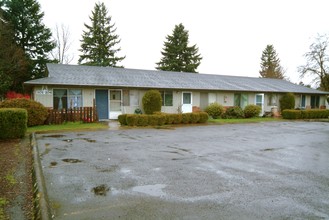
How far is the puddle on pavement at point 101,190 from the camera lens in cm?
424

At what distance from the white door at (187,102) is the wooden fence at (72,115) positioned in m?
8.47

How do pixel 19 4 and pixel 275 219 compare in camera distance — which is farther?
pixel 19 4

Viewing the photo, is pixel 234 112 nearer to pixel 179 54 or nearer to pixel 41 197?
pixel 41 197

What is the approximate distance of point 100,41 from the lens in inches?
1655

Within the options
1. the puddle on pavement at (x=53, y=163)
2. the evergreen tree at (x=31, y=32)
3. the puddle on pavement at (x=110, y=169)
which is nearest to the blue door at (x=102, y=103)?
the puddle on pavement at (x=53, y=163)

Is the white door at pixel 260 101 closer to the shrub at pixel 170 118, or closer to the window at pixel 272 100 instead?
the window at pixel 272 100

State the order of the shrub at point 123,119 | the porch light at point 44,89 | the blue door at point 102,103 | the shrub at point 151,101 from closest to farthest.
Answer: the shrub at point 123,119 < the porch light at point 44,89 < the shrub at point 151,101 < the blue door at point 102,103

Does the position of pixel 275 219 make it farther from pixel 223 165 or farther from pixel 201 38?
pixel 201 38

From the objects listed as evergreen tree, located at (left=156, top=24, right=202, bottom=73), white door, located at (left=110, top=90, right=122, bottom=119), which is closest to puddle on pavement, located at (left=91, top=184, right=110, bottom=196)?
white door, located at (left=110, top=90, right=122, bottom=119)

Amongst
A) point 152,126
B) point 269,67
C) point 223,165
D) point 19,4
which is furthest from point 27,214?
point 269,67

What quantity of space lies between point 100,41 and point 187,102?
2620 centimetres

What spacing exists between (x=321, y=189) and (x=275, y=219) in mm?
1928

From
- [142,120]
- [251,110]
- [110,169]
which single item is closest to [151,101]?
[142,120]

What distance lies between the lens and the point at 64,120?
15.8 m
